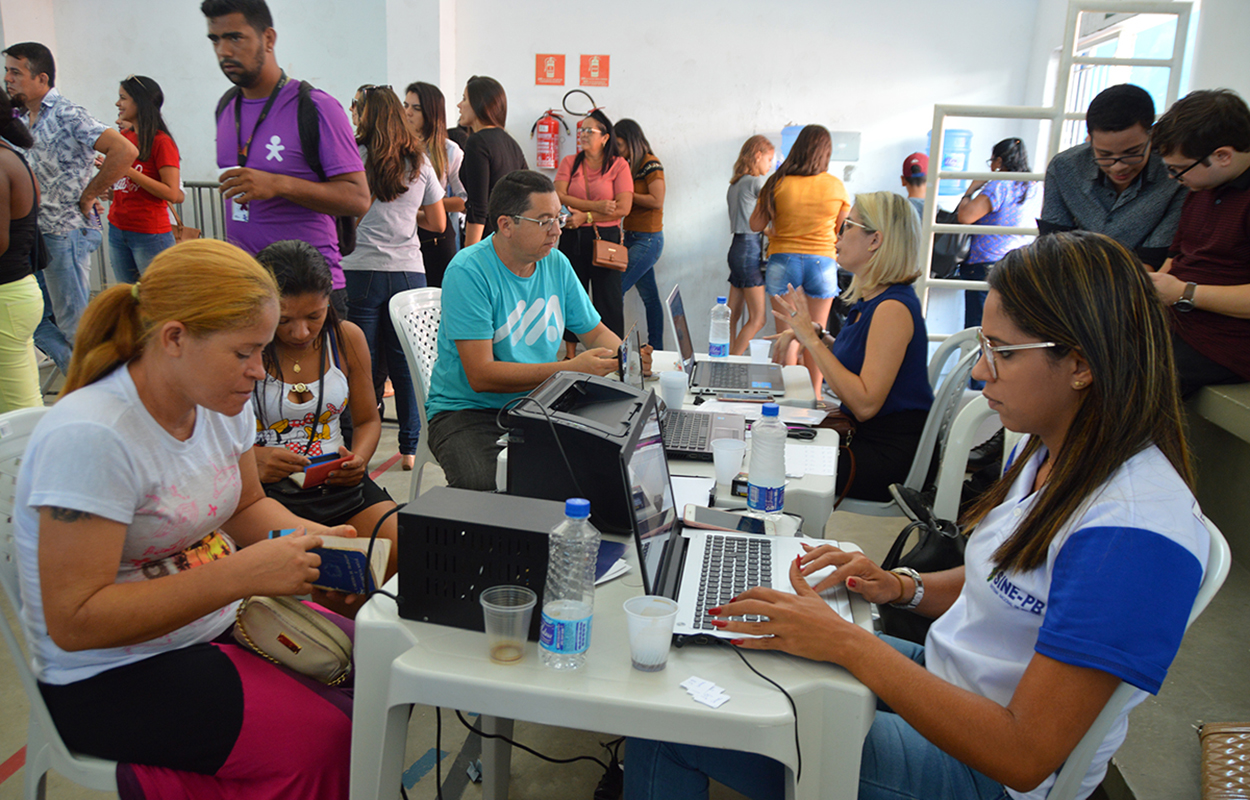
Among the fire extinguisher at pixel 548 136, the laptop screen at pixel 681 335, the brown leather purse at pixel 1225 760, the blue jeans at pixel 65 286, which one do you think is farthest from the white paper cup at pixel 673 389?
the fire extinguisher at pixel 548 136

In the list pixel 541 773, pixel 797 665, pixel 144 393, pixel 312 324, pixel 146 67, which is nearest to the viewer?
pixel 797 665

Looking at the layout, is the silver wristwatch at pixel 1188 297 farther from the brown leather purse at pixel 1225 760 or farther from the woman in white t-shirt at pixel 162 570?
the woman in white t-shirt at pixel 162 570

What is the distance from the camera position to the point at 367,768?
3.83 feet

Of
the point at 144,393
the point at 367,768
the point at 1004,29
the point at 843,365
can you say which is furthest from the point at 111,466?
the point at 1004,29

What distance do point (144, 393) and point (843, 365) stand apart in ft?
6.14

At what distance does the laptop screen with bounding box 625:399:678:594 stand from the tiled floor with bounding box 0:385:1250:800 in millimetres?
783

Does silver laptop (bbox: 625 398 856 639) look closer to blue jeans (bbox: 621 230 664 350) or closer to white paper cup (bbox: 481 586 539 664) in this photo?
white paper cup (bbox: 481 586 539 664)

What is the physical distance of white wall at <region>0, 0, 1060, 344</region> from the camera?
5.69 m

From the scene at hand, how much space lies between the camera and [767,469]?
1662mm

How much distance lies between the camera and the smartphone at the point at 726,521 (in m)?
1.51

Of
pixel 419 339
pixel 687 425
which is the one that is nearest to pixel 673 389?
pixel 687 425

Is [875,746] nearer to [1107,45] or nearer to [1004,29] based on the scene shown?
[1107,45]

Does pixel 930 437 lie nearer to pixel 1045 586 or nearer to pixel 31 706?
pixel 1045 586

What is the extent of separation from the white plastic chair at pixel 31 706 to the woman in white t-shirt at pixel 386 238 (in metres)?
2.12
